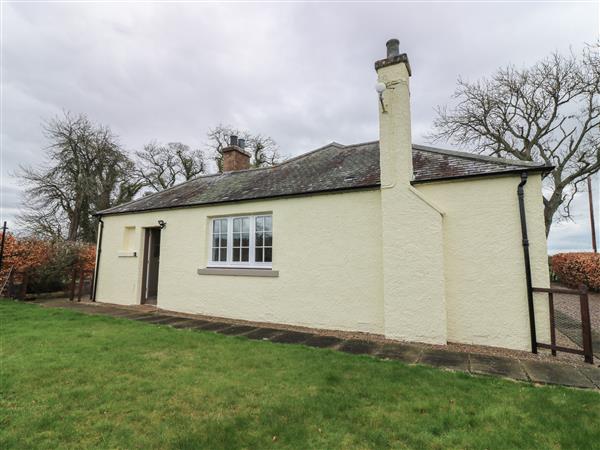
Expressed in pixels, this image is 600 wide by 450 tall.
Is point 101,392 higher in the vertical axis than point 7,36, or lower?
lower

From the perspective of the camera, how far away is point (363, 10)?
22.7 feet

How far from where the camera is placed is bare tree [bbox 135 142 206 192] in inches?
1243

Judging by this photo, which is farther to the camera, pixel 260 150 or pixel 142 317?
pixel 260 150

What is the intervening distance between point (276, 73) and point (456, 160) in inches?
322

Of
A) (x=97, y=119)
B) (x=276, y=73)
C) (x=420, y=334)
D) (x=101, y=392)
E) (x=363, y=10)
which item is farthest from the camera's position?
(x=97, y=119)

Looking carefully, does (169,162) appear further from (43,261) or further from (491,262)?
(491,262)

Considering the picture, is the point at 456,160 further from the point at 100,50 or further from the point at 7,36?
the point at 7,36

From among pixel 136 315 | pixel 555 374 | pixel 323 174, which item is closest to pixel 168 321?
pixel 136 315

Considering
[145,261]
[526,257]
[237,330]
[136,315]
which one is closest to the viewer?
[526,257]

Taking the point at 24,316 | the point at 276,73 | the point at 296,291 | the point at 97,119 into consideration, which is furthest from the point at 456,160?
the point at 97,119

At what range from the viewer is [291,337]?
6.37m

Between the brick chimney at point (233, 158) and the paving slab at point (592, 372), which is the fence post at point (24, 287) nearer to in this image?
the brick chimney at point (233, 158)

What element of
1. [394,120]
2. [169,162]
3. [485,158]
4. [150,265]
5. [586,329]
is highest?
Answer: [169,162]

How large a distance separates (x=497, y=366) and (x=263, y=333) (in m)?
4.62
